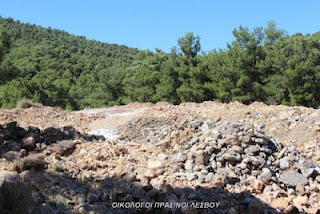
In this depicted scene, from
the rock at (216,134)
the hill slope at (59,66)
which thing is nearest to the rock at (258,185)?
the rock at (216,134)

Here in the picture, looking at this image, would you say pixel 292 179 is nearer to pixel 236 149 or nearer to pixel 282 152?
pixel 282 152

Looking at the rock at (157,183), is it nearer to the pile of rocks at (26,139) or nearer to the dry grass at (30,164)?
the dry grass at (30,164)

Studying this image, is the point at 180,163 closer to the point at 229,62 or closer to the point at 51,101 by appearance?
the point at 229,62

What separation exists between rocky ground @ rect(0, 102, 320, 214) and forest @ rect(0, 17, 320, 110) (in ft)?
13.4

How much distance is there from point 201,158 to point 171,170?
0.60m

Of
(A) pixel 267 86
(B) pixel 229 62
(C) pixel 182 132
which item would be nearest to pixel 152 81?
(B) pixel 229 62

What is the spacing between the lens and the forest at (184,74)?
61.5 ft

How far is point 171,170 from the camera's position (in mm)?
5840

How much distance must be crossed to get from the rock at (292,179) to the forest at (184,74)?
720 cm

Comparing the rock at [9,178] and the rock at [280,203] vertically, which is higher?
the rock at [9,178]

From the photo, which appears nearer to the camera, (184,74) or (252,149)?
(252,149)

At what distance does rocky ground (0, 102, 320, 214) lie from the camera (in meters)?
4.26

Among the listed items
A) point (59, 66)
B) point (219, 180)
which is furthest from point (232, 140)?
point (59, 66)

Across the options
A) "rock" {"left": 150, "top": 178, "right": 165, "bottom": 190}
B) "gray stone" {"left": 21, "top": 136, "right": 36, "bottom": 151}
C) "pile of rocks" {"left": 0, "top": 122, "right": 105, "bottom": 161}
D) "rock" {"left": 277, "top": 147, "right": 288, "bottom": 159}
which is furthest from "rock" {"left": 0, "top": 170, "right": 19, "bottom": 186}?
"rock" {"left": 277, "top": 147, "right": 288, "bottom": 159}
